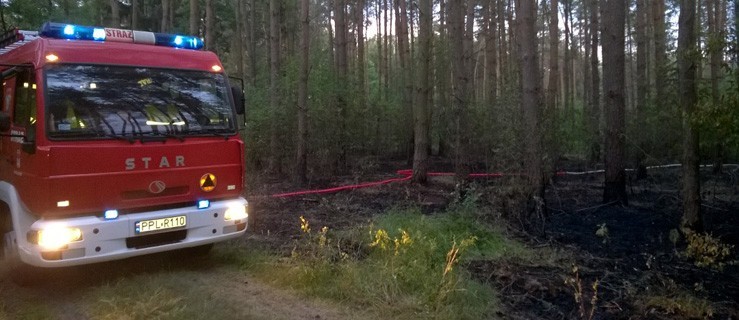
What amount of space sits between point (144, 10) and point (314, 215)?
2163cm

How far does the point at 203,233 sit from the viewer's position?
653 centimetres

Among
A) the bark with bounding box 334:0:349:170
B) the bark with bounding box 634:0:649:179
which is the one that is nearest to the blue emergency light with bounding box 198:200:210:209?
the bark with bounding box 634:0:649:179

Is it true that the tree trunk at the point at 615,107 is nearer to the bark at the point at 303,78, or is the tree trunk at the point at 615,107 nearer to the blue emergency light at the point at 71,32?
the bark at the point at 303,78

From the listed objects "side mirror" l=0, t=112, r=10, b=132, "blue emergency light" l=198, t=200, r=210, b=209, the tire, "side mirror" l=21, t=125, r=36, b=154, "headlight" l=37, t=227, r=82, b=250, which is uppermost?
"side mirror" l=0, t=112, r=10, b=132

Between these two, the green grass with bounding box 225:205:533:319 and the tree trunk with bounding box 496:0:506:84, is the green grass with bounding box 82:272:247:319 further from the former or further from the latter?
the tree trunk with bounding box 496:0:506:84

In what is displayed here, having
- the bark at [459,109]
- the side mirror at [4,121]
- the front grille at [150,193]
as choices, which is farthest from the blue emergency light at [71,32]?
the bark at [459,109]

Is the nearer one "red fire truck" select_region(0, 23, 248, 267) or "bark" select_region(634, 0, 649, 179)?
"red fire truck" select_region(0, 23, 248, 267)

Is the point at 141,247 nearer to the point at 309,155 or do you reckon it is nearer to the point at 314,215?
the point at 314,215

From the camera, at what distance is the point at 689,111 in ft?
25.1

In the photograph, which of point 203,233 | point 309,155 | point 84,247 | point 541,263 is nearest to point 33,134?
point 84,247

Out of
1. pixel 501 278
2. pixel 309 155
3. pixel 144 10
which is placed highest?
pixel 144 10

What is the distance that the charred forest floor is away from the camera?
5.67m

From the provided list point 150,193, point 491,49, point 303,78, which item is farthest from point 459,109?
point 491,49

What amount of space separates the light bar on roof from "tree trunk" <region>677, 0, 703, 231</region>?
22.6ft
